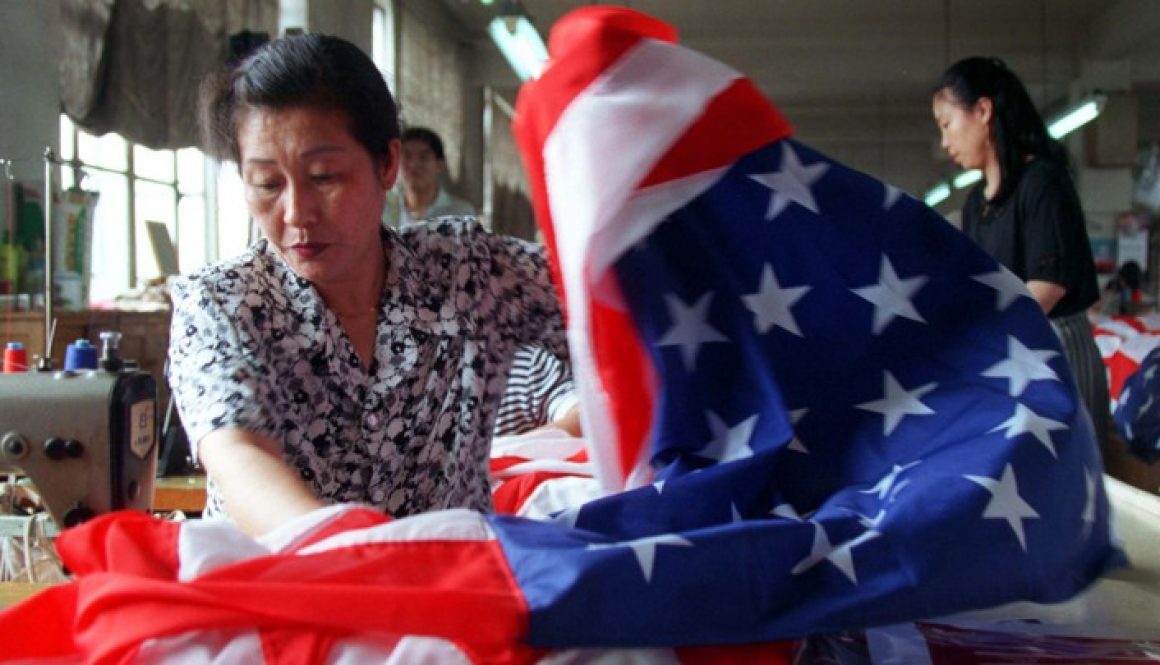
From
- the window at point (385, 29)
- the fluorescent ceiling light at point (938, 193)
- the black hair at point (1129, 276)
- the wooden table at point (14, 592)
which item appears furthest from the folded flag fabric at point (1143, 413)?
the fluorescent ceiling light at point (938, 193)

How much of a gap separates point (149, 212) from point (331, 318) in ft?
18.1

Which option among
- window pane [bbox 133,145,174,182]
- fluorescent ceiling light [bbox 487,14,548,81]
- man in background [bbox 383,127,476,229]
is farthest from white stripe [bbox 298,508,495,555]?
window pane [bbox 133,145,174,182]

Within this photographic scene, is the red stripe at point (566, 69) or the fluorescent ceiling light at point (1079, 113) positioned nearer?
the red stripe at point (566, 69)

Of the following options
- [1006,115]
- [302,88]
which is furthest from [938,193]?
[302,88]

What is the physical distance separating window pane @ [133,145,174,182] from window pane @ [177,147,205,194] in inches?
3.8

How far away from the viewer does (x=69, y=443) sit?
4.73 feet

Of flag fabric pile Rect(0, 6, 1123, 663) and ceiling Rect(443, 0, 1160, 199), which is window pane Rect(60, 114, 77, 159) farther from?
ceiling Rect(443, 0, 1160, 199)

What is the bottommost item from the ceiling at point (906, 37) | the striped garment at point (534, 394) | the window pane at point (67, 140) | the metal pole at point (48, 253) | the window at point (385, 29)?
the striped garment at point (534, 394)

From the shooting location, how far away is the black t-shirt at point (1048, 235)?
107 inches

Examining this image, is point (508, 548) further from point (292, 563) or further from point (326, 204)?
point (326, 204)

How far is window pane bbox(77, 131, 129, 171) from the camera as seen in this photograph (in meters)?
5.67

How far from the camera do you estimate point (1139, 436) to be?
310 cm

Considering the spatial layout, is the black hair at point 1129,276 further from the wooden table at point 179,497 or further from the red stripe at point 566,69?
the red stripe at point 566,69

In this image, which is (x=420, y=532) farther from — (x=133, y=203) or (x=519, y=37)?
(x=133, y=203)
